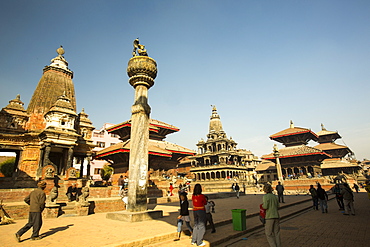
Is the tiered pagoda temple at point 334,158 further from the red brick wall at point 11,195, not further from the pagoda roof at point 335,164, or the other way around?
the red brick wall at point 11,195

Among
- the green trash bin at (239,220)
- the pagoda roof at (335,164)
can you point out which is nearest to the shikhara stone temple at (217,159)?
the pagoda roof at (335,164)

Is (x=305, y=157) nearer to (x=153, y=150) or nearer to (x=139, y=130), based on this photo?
(x=153, y=150)

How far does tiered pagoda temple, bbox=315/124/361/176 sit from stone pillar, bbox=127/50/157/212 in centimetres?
4508

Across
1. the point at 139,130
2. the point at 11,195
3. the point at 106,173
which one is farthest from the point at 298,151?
the point at 11,195

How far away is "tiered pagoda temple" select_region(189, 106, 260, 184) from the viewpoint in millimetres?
45500

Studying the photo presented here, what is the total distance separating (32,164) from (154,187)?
1604 cm

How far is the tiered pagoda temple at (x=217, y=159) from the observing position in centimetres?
4550

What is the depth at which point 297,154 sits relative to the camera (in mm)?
39625

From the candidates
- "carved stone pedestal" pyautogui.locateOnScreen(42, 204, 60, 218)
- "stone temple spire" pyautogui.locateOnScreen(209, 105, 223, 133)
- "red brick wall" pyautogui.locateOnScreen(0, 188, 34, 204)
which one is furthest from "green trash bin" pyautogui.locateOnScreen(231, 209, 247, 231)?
"stone temple spire" pyautogui.locateOnScreen(209, 105, 223, 133)

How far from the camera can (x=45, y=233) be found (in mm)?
6527

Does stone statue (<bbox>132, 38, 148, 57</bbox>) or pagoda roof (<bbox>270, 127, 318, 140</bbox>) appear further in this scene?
pagoda roof (<bbox>270, 127, 318, 140</bbox>)

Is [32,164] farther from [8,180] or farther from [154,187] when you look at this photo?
[154,187]

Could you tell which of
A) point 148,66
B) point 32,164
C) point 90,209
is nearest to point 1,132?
point 32,164

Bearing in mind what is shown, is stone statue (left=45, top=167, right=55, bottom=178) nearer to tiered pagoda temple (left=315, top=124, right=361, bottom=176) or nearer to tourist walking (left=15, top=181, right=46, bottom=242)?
tourist walking (left=15, top=181, right=46, bottom=242)
